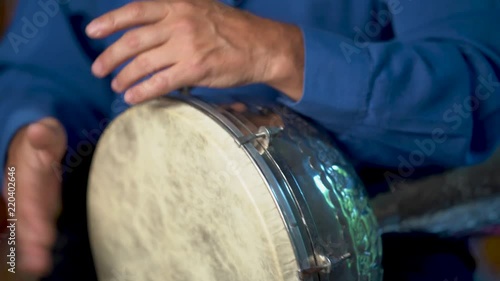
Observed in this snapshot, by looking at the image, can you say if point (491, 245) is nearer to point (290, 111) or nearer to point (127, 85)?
point (290, 111)

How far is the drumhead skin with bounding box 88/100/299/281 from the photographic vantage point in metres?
0.56

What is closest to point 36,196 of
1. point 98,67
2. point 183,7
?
point 98,67

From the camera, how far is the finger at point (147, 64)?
60 cm

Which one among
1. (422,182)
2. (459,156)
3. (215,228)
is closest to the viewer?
(215,228)

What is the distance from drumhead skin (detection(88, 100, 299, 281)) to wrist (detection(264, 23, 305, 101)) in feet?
0.29

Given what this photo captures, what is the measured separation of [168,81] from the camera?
0.60 meters

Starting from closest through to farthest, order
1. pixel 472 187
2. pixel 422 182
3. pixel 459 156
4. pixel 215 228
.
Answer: pixel 215 228 → pixel 459 156 → pixel 422 182 → pixel 472 187

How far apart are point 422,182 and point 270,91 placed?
1.05ft

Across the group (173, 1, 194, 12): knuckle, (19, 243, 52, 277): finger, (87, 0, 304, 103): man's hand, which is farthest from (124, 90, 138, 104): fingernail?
(19, 243, 52, 277): finger

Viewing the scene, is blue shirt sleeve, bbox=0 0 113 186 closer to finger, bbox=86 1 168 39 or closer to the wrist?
finger, bbox=86 1 168 39

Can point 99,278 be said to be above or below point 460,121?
below

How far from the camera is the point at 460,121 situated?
0.67 meters

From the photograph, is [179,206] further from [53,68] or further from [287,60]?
[53,68]

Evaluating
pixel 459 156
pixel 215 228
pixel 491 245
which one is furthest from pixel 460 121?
pixel 491 245
